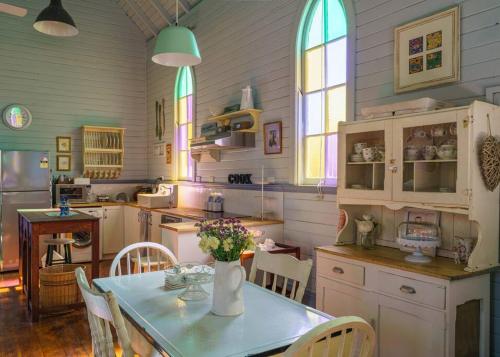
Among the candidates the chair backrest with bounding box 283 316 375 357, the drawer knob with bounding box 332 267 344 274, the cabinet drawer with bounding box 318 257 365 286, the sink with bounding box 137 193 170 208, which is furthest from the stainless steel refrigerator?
the chair backrest with bounding box 283 316 375 357

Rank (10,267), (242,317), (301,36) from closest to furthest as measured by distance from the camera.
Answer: (242,317), (301,36), (10,267)

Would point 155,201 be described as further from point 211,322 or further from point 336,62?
point 211,322

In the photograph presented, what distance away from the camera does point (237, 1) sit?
499cm

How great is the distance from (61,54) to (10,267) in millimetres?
3350

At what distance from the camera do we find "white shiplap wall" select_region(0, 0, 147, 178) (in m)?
6.27

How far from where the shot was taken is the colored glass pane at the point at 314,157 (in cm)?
390

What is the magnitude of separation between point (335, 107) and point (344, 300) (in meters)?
1.78

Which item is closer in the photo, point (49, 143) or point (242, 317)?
point (242, 317)

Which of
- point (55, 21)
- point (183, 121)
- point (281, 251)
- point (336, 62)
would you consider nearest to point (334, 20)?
point (336, 62)

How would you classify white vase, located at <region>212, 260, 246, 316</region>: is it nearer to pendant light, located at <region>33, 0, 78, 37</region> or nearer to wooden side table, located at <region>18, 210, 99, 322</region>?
wooden side table, located at <region>18, 210, 99, 322</region>

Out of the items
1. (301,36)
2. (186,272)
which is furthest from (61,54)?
(186,272)

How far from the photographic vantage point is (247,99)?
4605mm

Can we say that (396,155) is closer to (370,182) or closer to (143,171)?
(370,182)

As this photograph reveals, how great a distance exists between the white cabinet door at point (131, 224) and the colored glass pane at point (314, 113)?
3185 millimetres
